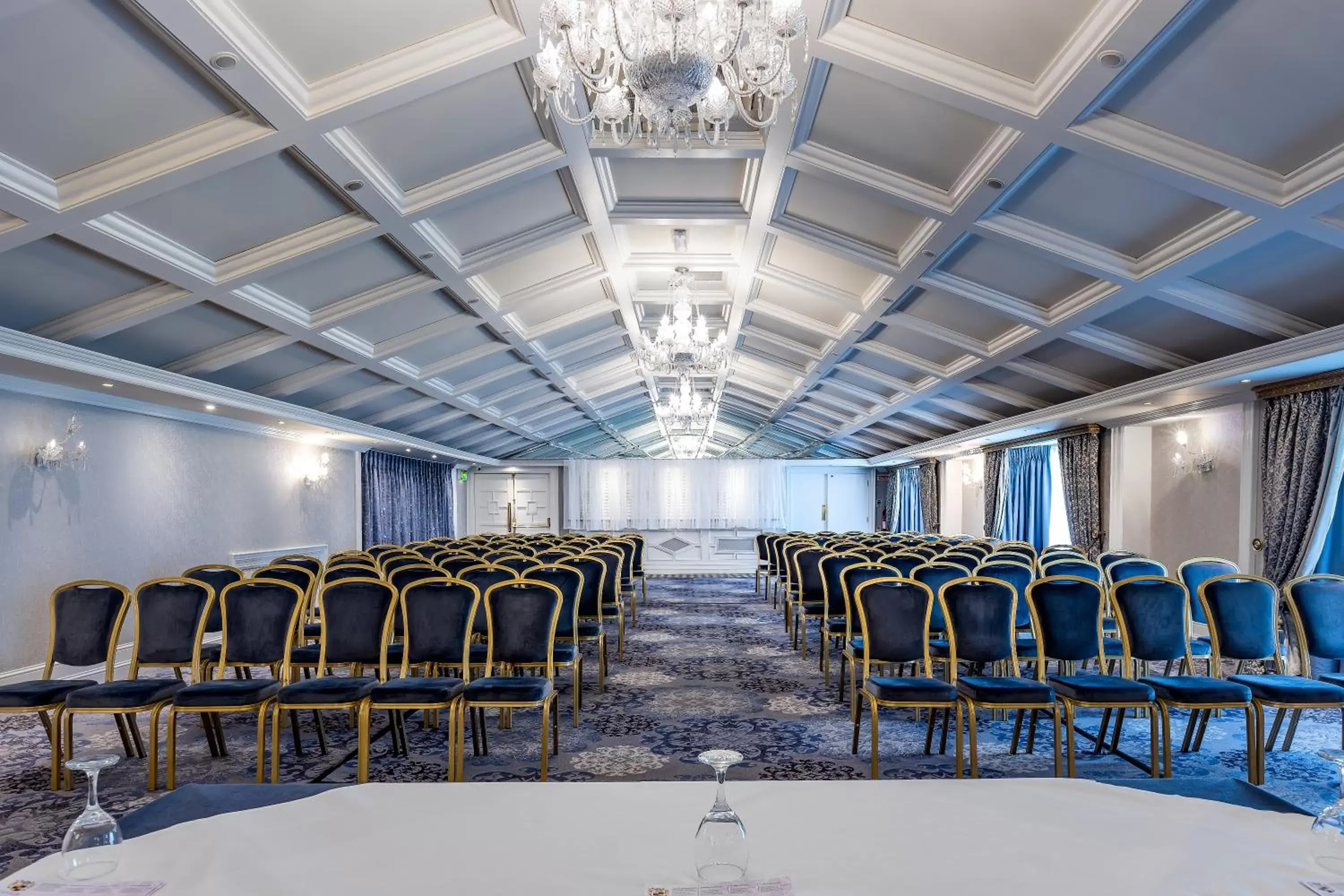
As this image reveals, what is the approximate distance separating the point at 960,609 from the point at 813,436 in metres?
14.8

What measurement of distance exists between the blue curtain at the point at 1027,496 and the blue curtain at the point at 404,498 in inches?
395

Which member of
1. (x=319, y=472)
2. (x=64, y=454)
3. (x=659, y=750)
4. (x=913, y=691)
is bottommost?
(x=659, y=750)

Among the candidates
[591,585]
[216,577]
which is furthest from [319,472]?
[591,585]

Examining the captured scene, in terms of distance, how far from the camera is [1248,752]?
4.23 meters

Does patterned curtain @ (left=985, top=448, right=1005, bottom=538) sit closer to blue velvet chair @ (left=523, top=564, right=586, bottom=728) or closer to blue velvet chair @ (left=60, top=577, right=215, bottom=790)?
blue velvet chair @ (left=523, top=564, right=586, bottom=728)

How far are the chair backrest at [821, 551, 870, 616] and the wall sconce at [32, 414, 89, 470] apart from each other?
670cm

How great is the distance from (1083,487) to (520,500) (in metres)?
13.1

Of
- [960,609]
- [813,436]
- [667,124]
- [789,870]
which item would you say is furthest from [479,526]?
[789,870]

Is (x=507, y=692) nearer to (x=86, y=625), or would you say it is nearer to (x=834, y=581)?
(x=86, y=625)

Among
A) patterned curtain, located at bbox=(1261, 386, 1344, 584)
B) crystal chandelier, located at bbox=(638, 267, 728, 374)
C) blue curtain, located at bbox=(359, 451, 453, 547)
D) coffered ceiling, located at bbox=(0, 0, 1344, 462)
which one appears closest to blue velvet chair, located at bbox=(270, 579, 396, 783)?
coffered ceiling, located at bbox=(0, 0, 1344, 462)

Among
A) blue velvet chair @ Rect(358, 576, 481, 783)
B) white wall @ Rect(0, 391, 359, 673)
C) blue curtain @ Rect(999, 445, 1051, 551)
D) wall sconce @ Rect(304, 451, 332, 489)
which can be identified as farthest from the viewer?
blue curtain @ Rect(999, 445, 1051, 551)

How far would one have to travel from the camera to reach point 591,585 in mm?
7430

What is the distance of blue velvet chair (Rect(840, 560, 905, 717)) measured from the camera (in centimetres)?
545

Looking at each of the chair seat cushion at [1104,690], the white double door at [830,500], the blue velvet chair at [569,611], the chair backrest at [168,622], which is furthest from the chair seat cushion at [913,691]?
the white double door at [830,500]
